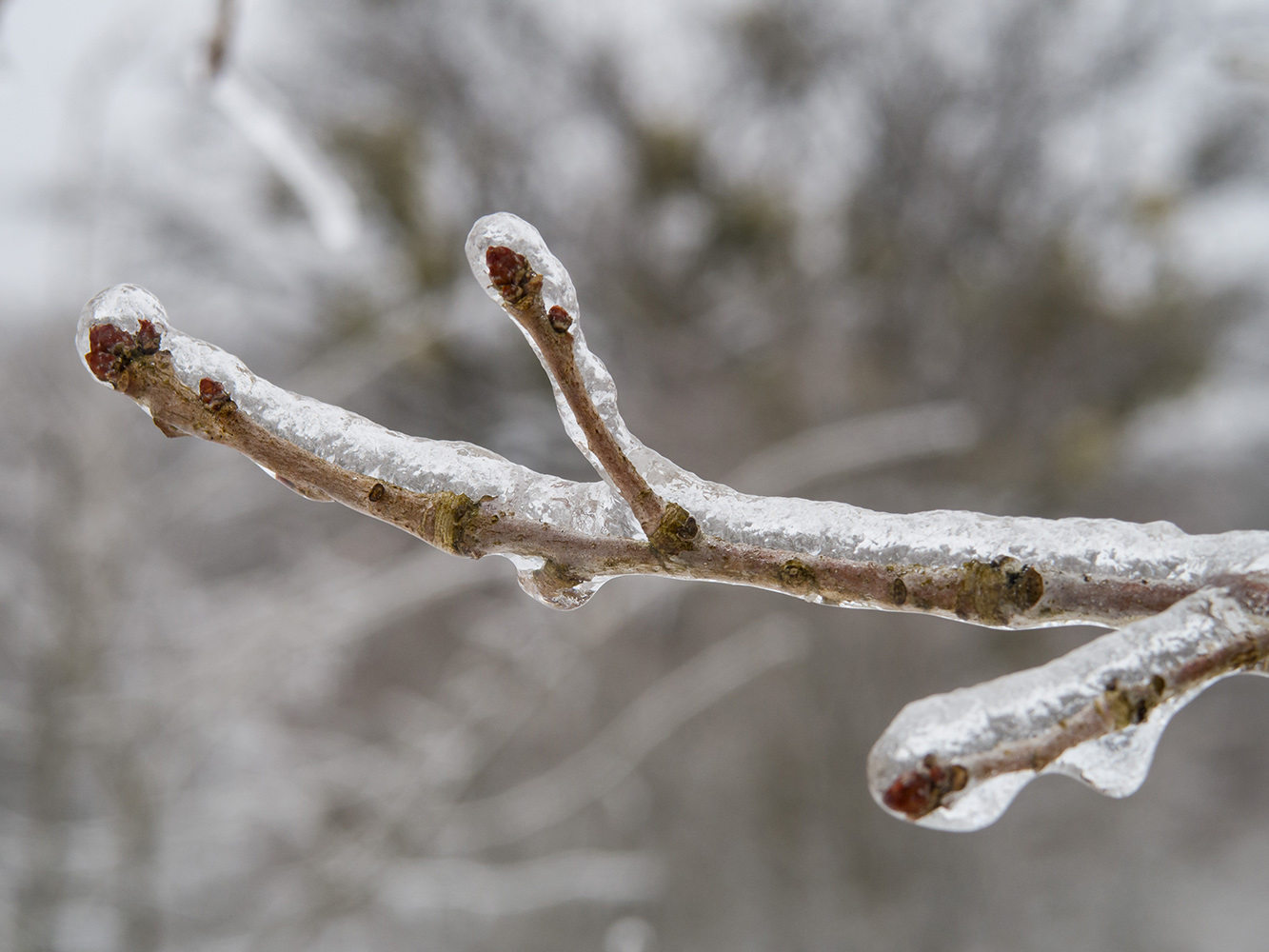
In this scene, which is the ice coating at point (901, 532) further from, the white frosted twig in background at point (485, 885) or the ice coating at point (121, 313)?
the white frosted twig in background at point (485, 885)

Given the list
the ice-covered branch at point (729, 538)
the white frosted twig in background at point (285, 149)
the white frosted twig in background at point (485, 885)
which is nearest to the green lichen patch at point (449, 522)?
the ice-covered branch at point (729, 538)

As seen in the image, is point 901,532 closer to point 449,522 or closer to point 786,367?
point 449,522

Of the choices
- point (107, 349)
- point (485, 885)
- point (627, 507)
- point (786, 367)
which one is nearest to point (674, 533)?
point (627, 507)

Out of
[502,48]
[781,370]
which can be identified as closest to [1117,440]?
[781,370]

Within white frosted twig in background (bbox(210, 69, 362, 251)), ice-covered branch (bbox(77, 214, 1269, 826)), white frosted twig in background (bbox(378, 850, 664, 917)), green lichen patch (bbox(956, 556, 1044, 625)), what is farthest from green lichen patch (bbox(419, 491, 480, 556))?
white frosted twig in background (bbox(378, 850, 664, 917))

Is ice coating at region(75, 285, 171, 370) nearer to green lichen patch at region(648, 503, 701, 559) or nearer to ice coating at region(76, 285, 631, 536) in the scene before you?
ice coating at region(76, 285, 631, 536)

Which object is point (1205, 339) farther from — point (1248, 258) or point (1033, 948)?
point (1033, 948)
